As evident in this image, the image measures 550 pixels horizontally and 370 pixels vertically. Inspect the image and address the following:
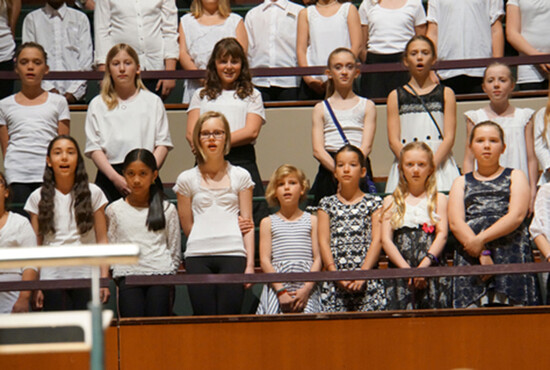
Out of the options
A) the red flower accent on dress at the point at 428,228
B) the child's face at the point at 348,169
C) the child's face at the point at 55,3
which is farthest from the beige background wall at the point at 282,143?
the red flower accent on dress at the point at 428,228

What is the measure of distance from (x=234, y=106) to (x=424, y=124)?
1137mm

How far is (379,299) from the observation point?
478 centimetres

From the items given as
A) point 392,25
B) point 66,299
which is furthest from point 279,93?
point 66,299

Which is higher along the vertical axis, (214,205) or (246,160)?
(246,160)

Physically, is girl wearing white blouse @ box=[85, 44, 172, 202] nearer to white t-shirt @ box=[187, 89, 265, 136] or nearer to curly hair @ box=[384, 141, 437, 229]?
white t-shirt @ box=[187, 89, 265, 136]

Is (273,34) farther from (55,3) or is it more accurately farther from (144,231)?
(144,231)

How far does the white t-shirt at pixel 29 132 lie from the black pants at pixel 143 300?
154 centimetres

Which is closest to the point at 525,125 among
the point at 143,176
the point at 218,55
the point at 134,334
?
the point at 218,55

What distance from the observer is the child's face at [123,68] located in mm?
6094

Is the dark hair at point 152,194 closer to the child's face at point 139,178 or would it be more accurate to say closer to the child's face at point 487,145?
the child's face at point 139,178

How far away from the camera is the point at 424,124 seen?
5953mm

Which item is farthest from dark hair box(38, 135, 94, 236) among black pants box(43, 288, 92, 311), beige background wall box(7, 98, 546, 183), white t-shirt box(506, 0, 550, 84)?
white t-shirt box(506, 0, 550, 84)

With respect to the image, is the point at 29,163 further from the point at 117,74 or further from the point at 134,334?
the point at 134,334

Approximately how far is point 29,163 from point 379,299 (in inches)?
98.2
